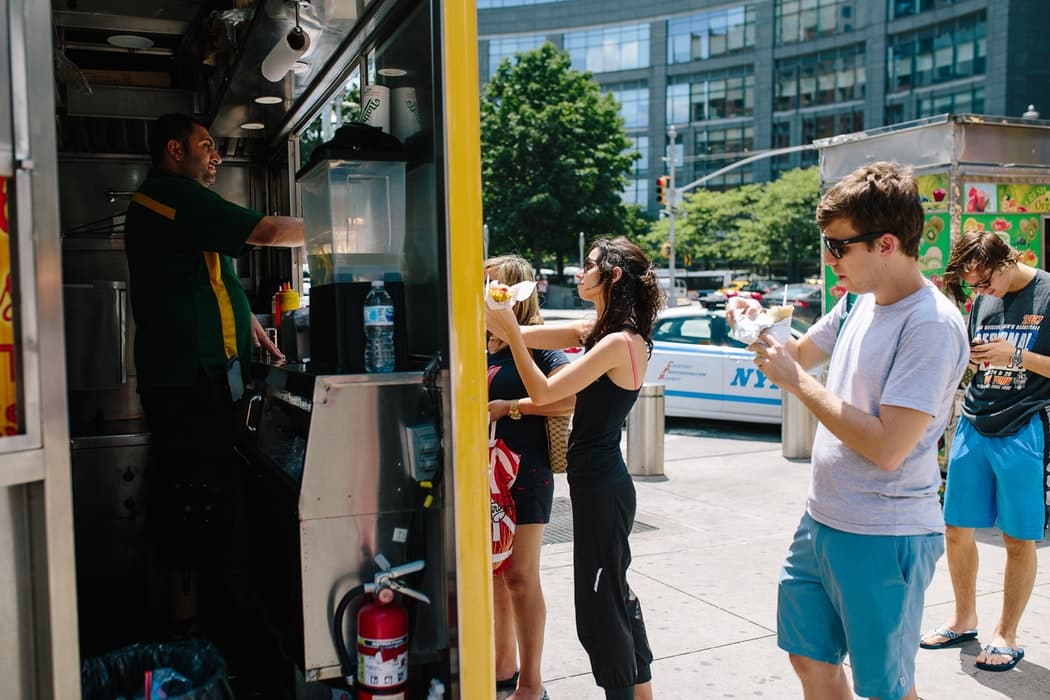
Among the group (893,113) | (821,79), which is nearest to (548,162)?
(893,113)

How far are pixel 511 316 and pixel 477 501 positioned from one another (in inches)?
40.1

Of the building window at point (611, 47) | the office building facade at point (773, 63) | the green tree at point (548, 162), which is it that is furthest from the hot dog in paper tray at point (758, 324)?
the building window at point (611, 47)

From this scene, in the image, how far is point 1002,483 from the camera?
436 centimetres

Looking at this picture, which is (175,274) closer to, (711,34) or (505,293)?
(505,293)

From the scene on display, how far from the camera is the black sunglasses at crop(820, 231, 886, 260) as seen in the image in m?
2.53

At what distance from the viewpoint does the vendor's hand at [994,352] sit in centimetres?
Result: 446

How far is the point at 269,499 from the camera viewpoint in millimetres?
3178

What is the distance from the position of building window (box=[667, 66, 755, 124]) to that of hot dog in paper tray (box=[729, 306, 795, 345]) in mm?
71060

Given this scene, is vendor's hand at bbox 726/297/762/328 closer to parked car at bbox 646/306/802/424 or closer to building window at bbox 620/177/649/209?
parked car at bbox 646/306/802/424

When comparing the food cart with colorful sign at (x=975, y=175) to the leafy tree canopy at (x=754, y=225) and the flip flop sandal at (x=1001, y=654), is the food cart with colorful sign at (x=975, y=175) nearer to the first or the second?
the flip flop sandal at (x=1001, y=654)

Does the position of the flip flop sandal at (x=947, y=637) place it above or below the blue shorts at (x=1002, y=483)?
below

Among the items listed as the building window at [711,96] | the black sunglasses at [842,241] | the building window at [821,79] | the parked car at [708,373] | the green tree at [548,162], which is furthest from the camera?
the building window at [711,96]

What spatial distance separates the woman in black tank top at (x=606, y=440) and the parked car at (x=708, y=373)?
24.2ft

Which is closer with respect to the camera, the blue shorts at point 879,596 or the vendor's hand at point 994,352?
the blue shorts at point 879,596
